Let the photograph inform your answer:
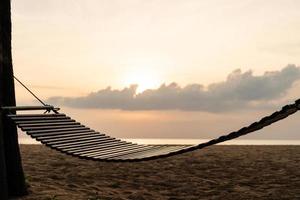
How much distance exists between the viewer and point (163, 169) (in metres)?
10.2

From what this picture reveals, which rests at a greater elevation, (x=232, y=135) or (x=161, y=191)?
(x=232, y=135)

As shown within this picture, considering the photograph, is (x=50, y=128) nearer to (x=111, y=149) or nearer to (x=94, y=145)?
(x=94, y=145)

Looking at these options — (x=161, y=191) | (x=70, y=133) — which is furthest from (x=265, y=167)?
(x=70, y=133)

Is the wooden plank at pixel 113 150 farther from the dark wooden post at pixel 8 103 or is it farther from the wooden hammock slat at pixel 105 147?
the dark wooden post at pixel 8 103

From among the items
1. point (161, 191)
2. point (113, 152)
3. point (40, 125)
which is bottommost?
point (161, 191)

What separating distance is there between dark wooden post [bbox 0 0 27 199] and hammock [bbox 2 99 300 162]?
0.28 meters

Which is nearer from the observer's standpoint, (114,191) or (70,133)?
(70,133)

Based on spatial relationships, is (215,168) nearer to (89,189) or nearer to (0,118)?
(89,189)

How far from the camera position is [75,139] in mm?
6074

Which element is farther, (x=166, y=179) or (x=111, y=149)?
(x=166, y=179)

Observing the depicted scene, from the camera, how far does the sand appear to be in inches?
306

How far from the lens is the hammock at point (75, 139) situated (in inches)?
209

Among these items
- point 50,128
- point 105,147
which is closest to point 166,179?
point 105,147

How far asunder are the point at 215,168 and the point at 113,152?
5.23 metres
